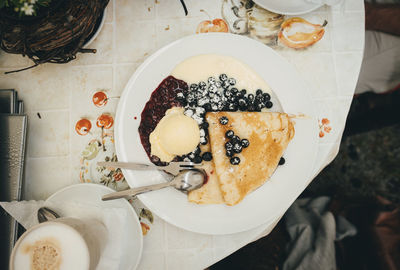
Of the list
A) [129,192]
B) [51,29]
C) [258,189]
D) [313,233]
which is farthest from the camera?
[313,233]

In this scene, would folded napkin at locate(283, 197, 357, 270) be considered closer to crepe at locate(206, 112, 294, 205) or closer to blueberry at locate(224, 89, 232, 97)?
crepe at locate(206, 112, 294, 205)

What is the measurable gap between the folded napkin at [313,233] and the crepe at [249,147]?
726 mm

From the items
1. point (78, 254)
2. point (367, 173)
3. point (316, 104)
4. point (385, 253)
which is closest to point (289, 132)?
point (316, 104)

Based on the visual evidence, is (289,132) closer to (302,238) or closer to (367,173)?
(302,238)

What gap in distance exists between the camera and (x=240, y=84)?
108 centimetres

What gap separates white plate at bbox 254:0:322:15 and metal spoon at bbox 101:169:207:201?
0.67 metres

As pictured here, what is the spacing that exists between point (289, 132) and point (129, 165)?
58 cm

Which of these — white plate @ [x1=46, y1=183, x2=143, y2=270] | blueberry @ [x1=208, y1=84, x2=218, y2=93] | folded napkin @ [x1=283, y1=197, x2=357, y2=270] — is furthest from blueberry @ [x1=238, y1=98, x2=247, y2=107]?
folded napkin @ [x1=283, y1=197, x2=357, y2=270]

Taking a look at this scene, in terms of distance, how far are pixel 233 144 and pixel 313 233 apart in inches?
35.6

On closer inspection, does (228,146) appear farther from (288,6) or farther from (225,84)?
(288,6)

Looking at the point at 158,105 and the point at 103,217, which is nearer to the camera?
the point at 103,217

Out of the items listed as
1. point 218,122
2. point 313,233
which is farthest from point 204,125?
point 313,233

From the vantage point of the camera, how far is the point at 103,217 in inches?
36.9

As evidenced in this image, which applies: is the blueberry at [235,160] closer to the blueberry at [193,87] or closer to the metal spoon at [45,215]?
the blueberry at [193,87]
